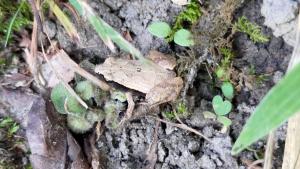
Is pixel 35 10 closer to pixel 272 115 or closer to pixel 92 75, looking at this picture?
pixel 92 75

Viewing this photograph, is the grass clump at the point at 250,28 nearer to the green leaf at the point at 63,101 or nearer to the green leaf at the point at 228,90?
the green leaf at the point at 228,90

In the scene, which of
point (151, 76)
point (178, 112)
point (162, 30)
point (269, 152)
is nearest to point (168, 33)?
point (162, 30)

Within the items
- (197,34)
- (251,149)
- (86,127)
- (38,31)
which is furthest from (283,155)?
(38,31)

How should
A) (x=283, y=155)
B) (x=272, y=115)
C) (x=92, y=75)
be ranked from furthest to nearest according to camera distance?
(x=92, y=75) < (x=283, y=155) < (x=272, y=115)

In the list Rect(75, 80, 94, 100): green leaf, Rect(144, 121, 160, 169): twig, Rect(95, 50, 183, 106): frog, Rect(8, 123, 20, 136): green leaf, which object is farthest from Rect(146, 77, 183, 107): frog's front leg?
Rect(8, 123, 20, 136): green leaf

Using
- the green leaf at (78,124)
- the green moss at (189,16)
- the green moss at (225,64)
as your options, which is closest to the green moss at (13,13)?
the green leaf at (78,124)

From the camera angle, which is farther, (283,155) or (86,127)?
(86,127)
